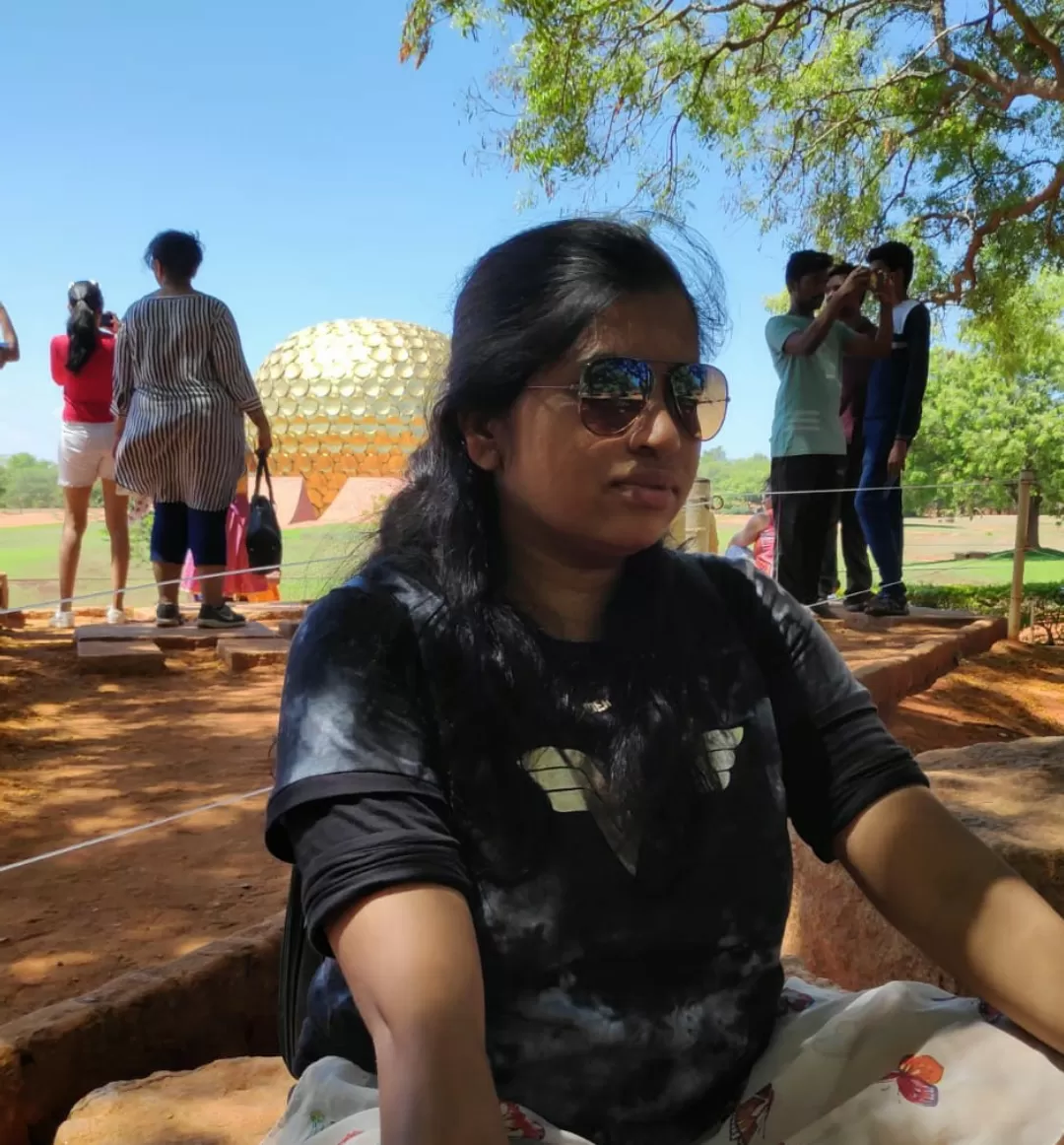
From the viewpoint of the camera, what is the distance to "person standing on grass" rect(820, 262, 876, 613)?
532cm

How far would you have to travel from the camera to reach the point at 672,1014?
1.01 meters

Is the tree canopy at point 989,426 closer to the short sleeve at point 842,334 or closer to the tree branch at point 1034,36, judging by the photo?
the tree branch at point 1034,36

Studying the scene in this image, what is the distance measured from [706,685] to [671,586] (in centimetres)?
13

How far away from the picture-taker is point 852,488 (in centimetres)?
566

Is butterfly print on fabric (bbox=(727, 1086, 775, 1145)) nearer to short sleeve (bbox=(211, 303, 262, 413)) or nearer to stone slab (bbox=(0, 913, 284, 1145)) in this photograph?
stone slab (bbox=(0, 913, 284, 1145))

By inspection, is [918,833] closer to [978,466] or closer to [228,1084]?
[228,1084]

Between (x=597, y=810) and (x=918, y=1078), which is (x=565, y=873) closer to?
(x=597, y=810)

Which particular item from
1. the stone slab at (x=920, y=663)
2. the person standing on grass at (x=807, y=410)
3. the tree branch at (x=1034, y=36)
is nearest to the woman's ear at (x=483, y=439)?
the stone slab at (x=920, y=663)

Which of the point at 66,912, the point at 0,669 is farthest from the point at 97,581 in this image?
the point at 66,912

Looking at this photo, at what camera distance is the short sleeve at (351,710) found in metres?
0.91

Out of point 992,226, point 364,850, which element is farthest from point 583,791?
point 992,226

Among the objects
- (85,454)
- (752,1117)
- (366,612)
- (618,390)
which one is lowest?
(752,1117)

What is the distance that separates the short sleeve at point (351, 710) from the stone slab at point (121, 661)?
13.3 ft

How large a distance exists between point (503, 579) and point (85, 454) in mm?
5118
